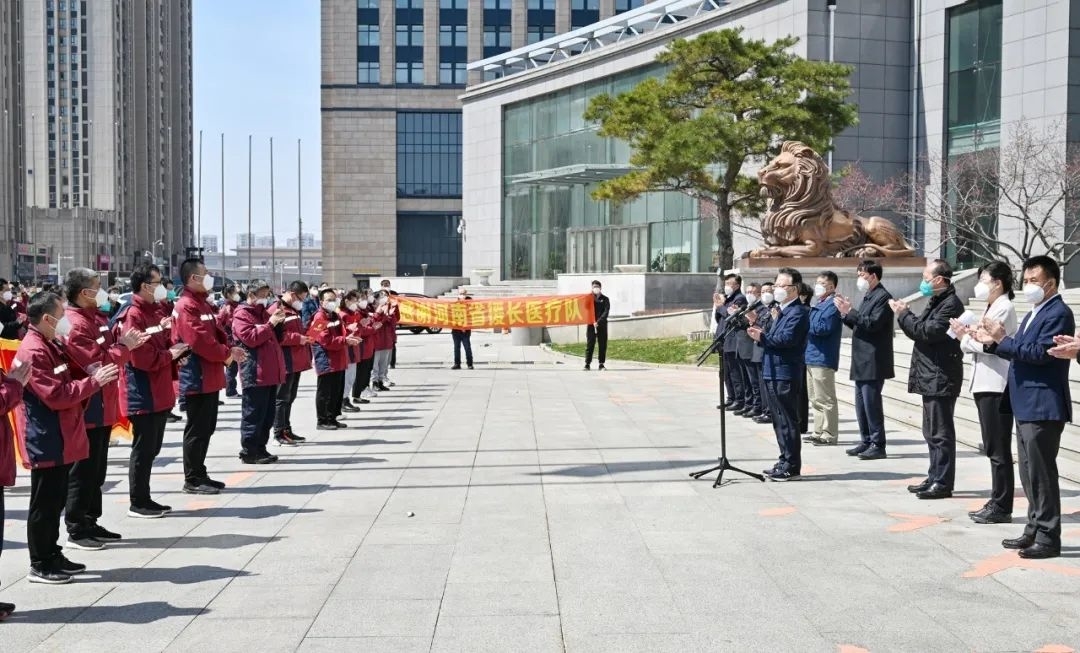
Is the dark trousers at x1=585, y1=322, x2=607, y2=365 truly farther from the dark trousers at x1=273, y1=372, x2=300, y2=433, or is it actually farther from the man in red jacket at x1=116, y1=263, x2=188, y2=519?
the man in red jacket at x1=116, y1=263, x2=188, y2=519

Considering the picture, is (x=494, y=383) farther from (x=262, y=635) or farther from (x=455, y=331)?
(x=262, y=635)

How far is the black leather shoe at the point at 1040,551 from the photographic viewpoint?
749cm

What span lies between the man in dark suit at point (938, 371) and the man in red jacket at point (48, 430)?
650 cm

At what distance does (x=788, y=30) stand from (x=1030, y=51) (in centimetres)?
898

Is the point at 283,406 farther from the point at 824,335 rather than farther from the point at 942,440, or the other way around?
the point at 942,440

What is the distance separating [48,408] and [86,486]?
119cm

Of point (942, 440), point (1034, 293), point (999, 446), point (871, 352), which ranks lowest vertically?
point (942, 440)

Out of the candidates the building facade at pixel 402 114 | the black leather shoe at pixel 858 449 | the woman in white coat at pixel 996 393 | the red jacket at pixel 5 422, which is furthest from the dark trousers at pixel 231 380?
the building facade at pixel 402 114

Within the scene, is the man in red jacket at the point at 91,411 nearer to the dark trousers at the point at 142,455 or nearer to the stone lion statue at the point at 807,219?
the dark trousers at the point at 142,455

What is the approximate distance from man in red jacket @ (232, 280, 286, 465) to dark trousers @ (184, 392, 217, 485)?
1.14 m

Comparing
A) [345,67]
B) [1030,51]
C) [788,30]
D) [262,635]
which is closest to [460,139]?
[345,67]

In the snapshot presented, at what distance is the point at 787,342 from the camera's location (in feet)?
35.2

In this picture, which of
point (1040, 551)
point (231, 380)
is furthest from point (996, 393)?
point (231, 380)

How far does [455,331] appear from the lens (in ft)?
89.6
